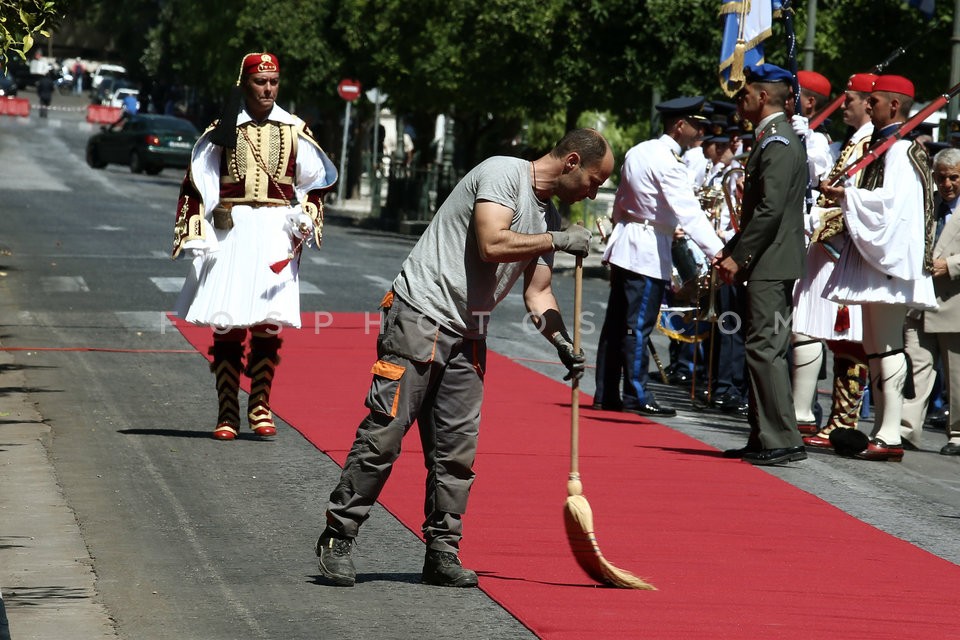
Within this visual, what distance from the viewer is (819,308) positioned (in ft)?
34.9

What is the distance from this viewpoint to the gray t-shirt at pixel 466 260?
649cm

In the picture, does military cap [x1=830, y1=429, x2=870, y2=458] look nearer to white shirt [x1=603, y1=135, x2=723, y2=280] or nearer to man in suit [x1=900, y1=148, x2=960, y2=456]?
man in suit [x1=900, y1=148, x2=960, y2=456]

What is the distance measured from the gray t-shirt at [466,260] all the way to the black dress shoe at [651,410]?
17.0 feet

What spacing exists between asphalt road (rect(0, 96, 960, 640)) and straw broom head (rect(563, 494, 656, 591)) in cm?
46

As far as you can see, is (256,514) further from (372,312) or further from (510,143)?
(510,143)

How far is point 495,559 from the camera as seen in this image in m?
7.12

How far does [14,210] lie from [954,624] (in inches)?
1021

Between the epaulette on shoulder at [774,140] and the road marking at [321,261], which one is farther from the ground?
the epaulette on shoulder at [774,140]

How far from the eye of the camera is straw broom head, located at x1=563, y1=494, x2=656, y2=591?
21.6 feet

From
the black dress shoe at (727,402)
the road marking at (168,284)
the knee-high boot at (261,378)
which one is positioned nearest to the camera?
the knee-high boot at (261,378)

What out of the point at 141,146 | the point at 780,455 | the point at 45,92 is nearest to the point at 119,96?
the point at 45,92

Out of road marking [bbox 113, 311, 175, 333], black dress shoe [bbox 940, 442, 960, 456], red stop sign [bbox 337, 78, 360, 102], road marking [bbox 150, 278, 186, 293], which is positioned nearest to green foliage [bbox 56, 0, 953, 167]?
red stop sign [bbox 337, 78, 360, 102]

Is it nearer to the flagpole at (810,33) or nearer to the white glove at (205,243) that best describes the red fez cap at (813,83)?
the white glove at (205,243)

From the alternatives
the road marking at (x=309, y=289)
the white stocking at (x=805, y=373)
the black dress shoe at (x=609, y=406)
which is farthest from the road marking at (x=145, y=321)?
the white stocking at (x=805, y=373)
